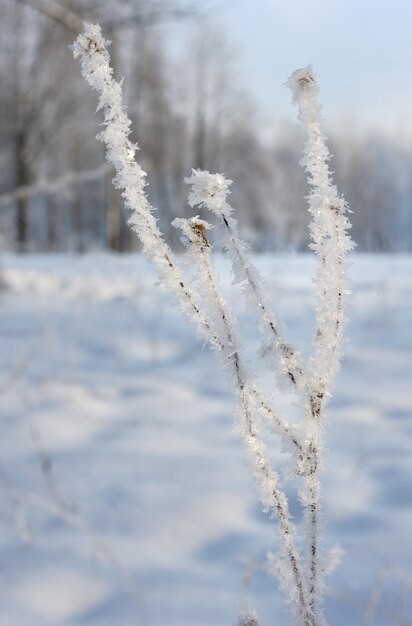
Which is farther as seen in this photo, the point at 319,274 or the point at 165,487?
the point at 165,487

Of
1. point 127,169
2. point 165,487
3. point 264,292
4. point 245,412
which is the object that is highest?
point 127,169

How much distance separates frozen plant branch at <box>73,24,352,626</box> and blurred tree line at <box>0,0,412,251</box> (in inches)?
73.2

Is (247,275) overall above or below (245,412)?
above

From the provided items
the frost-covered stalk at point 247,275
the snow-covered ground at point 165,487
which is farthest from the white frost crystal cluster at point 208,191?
the snow-covered ground at point 165,487

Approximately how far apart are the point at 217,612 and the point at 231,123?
2247 cm

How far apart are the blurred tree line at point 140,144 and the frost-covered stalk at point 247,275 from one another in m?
1.88

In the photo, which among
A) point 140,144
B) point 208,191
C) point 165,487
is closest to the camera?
point 208,191

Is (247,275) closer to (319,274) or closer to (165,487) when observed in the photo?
(319,274)

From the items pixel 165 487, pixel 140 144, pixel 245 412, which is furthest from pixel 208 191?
pixel 140 144

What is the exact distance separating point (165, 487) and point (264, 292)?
3.79 feet

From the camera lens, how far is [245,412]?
1.94 ft

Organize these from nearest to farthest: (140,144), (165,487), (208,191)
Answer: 1. (208,191)
2. (165,487)
3. (140,144)

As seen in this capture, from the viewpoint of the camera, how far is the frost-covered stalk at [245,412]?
55 cm

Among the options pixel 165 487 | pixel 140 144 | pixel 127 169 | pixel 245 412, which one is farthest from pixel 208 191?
pixel 140 144
